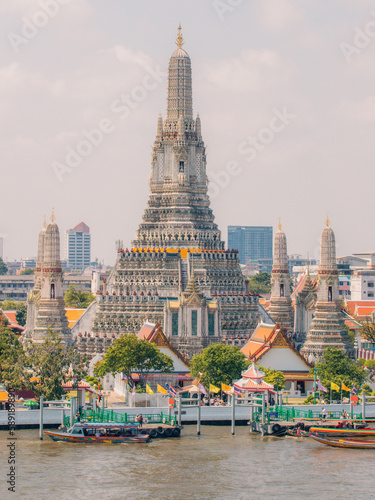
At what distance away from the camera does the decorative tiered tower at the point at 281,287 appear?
132625mm

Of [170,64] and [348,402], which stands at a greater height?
[170,64]

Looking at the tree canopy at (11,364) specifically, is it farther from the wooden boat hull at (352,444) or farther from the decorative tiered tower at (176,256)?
the wooden boat hull at (352,444)

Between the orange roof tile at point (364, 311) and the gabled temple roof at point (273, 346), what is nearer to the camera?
the gabled temple roof at point (273, 346)

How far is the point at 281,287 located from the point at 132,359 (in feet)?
117

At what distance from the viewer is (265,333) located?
115m

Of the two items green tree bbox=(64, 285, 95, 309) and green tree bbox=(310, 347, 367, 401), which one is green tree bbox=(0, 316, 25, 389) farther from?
green tree bbox=(64, 285, 95, 309)

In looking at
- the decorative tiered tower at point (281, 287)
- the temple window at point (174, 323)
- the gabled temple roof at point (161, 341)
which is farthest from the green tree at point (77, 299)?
the gabled temple roof at point (161, 341)

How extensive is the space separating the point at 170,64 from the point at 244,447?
53.2m

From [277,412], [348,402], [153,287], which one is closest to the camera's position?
[277,412]

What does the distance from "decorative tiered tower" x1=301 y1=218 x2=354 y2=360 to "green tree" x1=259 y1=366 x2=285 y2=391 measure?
11984 mm

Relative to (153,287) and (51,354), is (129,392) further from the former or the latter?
(153,287)

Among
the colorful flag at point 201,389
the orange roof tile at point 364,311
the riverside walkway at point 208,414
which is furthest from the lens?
the orange roof tile at point 364,311

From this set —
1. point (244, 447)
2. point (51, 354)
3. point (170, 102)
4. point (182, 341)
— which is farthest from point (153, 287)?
point (244, 447)

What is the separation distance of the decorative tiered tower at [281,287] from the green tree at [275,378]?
2851 centimetres
